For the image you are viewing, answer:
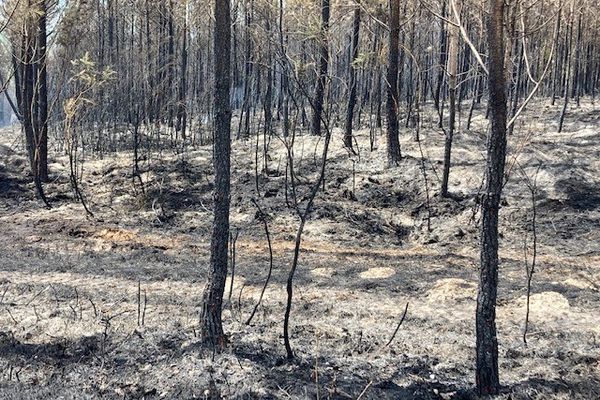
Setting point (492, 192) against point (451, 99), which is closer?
point (492, 192)

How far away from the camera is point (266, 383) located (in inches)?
149

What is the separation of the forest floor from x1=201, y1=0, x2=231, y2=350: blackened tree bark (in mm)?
270

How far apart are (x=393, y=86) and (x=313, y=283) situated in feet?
18.8

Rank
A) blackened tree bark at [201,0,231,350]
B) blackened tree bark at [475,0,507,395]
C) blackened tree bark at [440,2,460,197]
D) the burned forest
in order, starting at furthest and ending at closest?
blackened tree bark at [440,2,460,197] → blackened tree bark at [201,0,231,350] → the burned forest → blackened tree bark at [475,0,507,395]

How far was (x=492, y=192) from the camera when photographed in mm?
3270

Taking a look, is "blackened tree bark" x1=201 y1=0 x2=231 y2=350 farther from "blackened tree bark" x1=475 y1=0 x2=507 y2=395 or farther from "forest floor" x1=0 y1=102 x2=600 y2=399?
"blackened tree bark" x1=475 y1=0 x2=507 y2=395

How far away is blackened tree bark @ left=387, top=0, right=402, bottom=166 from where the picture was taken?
1080 centimetres

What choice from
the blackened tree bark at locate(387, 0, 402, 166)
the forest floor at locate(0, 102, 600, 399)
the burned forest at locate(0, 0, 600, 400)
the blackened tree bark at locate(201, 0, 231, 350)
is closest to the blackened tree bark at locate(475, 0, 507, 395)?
the burned forest at locate(0, 0, 600, 400)

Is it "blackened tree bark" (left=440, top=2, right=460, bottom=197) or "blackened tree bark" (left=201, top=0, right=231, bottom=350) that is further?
"blackened tree bark" (left=440, top=2, right=460, bottom=197)

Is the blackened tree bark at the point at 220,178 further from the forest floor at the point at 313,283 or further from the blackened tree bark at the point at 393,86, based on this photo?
the blackened tree bark at the point at 393,86

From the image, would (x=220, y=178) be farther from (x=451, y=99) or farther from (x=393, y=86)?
(x=393, y=86)

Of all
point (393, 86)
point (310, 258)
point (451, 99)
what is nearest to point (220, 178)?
point (310, 258)

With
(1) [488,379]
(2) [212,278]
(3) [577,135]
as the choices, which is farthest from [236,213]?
(3) [577,135]

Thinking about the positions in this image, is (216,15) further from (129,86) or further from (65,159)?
(129,86)
